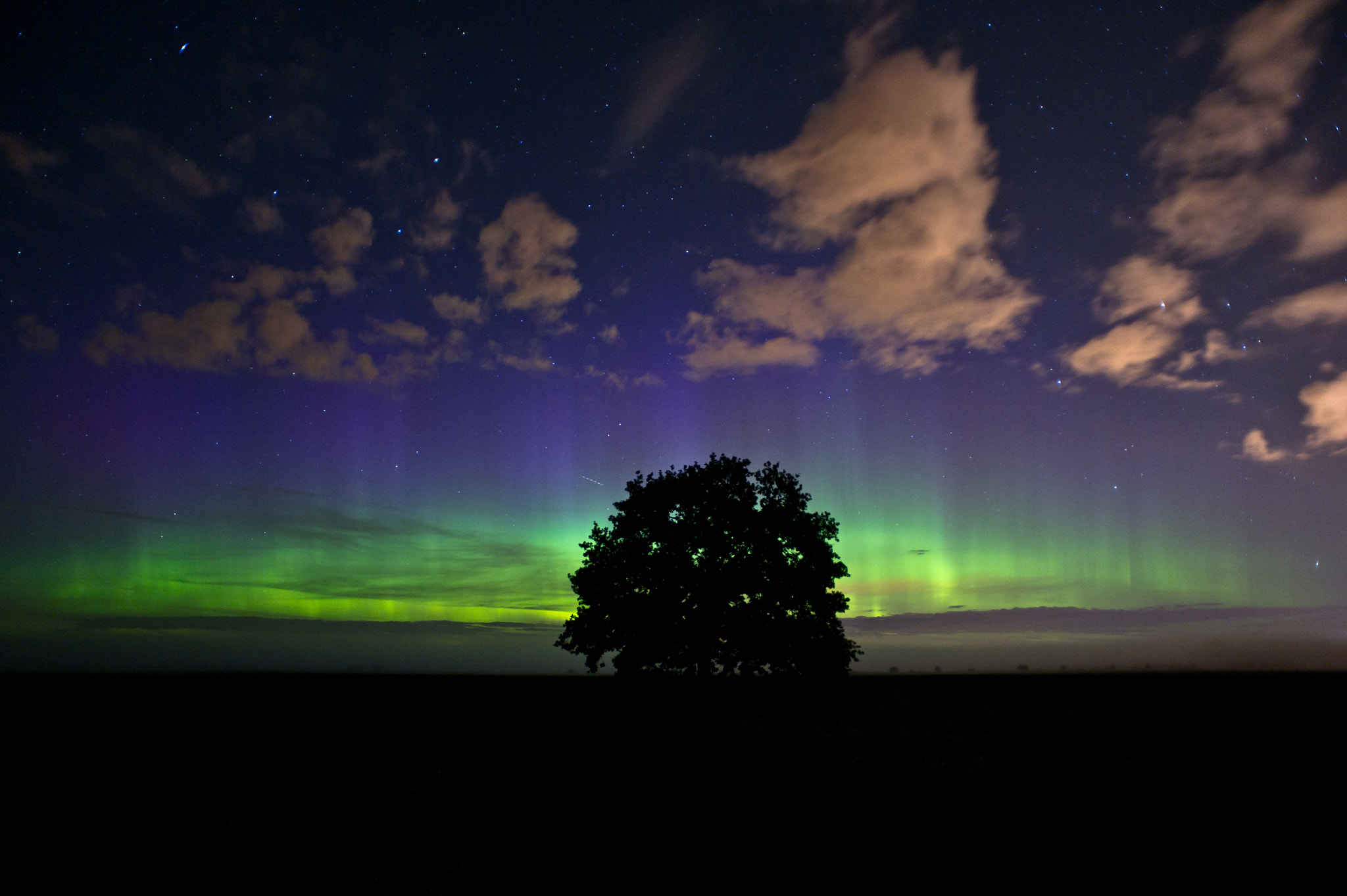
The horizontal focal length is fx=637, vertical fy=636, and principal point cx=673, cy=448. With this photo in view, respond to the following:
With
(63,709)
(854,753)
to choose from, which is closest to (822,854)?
(854,753)

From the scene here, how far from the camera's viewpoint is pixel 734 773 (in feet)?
53.7

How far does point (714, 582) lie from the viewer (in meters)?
29.3

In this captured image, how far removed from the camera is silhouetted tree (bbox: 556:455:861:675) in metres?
29.0

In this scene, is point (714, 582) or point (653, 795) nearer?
point (653, 795)

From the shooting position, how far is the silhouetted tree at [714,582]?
29000 millimetres

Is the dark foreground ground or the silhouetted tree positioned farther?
the silhouetted tree

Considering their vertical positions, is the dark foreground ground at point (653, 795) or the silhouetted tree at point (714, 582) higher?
the silhouetted tree at point (714, 582)

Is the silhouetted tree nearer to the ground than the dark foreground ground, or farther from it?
farther from it

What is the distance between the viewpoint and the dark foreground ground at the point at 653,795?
10.2 m

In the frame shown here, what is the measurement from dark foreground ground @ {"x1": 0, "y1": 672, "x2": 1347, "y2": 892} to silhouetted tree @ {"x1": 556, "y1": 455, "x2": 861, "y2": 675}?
2.57 m

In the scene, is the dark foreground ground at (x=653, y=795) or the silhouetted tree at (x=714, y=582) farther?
the silhouetted tree at (x=714, y=582)

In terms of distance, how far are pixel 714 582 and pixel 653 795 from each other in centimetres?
1518

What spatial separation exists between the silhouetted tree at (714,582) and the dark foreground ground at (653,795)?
2.57 metres

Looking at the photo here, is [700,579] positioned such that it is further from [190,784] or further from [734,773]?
[190,784]
